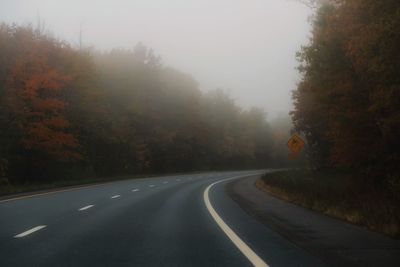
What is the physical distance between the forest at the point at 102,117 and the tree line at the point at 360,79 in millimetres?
17717

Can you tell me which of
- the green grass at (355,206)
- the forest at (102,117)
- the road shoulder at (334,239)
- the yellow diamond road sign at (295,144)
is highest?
the forest at (102,117)

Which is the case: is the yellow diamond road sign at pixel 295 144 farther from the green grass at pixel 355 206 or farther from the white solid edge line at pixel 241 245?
the white solid edge line at pixel 241 245

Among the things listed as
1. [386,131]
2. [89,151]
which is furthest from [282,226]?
[89,151]

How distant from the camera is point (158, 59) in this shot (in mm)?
82062

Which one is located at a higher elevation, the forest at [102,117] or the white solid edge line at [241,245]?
the forest at [102,117]

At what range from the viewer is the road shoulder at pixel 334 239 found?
27.8 feet

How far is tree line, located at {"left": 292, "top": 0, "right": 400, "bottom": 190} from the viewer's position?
2042cm

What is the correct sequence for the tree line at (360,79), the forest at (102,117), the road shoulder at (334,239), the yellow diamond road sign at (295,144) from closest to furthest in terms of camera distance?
the road shoulder at (334,239)
the tree line at (360,79)
the yellow diamond road sign at (295,144)
the forest at (102,117)

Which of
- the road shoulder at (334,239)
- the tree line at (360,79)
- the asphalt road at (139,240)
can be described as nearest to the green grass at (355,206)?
the road shoulder at (334,239)

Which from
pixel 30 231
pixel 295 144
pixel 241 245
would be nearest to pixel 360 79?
pixel 295 144

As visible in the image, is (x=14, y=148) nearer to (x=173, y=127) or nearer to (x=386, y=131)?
(x=386, y=131)

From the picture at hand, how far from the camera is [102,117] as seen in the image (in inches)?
2124

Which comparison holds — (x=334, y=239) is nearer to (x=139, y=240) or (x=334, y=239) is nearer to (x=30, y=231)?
(x=139, y=240)

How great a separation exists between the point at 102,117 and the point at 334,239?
44.8 m
